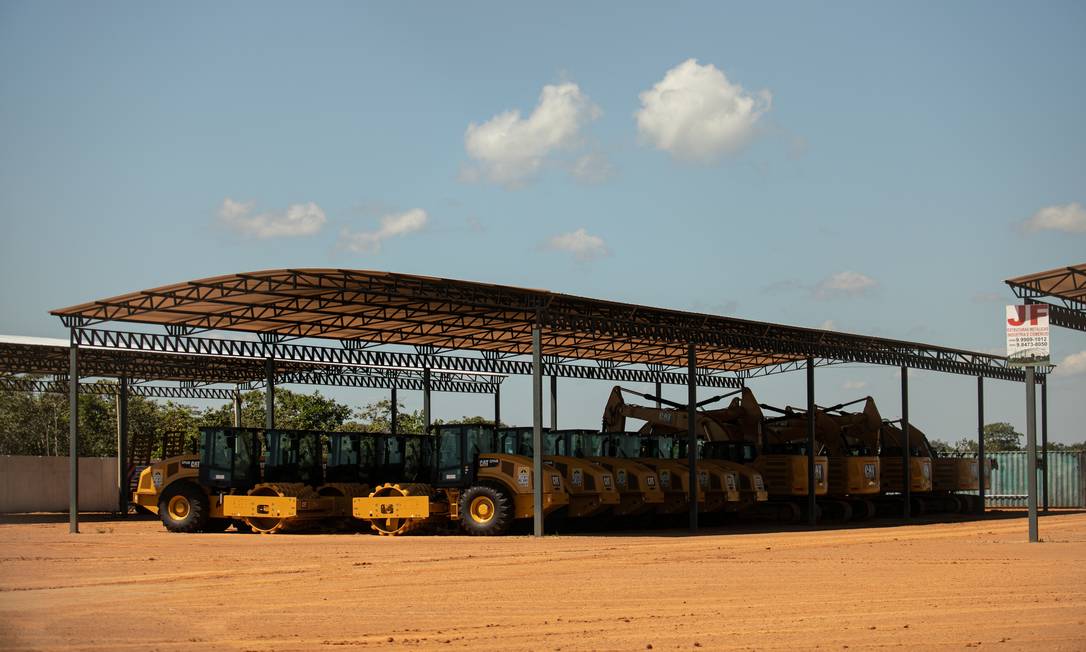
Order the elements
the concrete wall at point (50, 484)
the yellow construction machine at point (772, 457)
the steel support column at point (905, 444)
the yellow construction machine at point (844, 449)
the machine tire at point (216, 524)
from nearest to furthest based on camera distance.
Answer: the machine tire at point (216, 524), the yellow construction machine at point (772, 457), the yellow construction machine at point (844, 449), the steel support column at point (905, 444), the concrete wall at point (50, 484)

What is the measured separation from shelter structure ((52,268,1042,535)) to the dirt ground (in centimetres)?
546

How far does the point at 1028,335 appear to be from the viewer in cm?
2125

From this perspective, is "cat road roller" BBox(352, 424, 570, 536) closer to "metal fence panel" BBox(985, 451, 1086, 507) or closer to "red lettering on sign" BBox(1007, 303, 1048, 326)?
"red lettering on sign" BBox(1007, 303, 1048, 326)

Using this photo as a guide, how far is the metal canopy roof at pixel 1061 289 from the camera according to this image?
2986 centimetres

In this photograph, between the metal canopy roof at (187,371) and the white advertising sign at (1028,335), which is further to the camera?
the metal canopy roof at (187,371)

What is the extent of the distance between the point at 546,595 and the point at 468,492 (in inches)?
472

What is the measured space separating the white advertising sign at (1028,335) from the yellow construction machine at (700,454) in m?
9.77

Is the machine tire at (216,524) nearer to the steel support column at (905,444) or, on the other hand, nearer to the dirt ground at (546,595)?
the dirt ground at (546,595)

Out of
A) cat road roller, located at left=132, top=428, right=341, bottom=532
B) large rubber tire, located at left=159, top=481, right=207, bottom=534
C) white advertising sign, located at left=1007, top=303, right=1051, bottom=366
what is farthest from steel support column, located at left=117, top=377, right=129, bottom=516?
white advertising sign, located at left=1007, top=303, right=1051, bottom=366

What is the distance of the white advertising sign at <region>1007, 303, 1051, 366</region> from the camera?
21062 millimetres

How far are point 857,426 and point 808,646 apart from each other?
2767 centimetres

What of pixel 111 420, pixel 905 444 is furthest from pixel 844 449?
pixel 111 420

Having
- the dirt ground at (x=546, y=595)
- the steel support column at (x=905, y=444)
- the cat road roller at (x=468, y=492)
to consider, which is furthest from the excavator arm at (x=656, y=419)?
the dirt ground at (x=546, y=595)

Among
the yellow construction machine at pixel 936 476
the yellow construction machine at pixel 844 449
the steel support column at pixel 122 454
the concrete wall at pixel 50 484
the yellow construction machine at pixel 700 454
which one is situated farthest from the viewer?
the concrete wall at pixel 50 484
